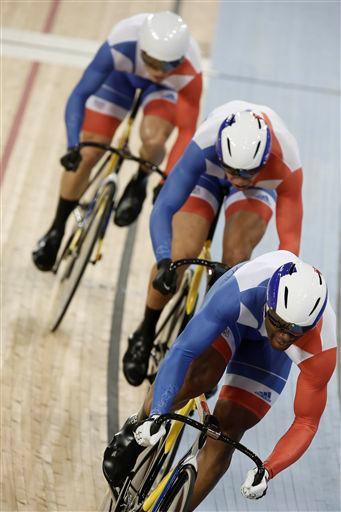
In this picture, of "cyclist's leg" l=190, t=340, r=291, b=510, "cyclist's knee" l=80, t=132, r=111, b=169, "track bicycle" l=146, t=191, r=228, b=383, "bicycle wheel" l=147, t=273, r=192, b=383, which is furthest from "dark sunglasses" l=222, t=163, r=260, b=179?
"cyclist's knee" l=80, t=132, r=111, b=169

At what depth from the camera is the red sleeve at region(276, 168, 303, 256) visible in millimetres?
4137

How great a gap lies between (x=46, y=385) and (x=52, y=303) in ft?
2.20

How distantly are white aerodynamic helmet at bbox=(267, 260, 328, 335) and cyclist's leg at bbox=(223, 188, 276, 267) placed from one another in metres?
1.01

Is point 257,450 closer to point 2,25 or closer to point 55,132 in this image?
point 55,132

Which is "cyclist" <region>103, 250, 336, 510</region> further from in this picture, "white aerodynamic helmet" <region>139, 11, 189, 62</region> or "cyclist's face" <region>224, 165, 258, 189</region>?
"white aerodynamic helmet" <region>139, 11, 189, 62</region>

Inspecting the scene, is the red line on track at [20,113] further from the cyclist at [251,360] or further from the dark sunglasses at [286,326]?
the dark sunglasses at [286,326]

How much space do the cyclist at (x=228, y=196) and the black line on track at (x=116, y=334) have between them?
36 centimetres

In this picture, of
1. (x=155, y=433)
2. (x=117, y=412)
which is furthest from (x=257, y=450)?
(x=155, y=433)

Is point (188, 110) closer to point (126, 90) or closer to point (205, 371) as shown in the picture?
point (126, 90)

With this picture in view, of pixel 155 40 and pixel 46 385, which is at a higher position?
pixel 155 40

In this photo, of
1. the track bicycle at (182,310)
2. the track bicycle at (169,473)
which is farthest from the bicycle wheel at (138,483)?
the track bicycle at (182,310)

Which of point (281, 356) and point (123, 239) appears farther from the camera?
point (123, 239)

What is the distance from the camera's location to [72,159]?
4.85 m

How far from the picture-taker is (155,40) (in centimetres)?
458
